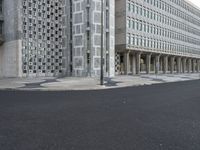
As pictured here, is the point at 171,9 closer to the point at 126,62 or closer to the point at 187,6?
the point at 187,6

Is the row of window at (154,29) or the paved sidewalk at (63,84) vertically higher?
the row of window at (154,29)

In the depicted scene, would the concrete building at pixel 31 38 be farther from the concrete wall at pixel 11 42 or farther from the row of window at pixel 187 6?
the row of window at pixel 187 6

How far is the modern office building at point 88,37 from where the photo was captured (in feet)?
143

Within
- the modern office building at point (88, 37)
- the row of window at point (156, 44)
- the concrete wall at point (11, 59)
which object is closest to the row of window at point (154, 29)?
the row of window at point (156, 44)

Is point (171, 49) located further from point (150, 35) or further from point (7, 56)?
point (7, 56)

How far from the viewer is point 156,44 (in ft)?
199

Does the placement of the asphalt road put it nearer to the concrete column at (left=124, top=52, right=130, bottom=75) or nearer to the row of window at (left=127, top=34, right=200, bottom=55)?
the row of window at (left=127, top=34, right=200, bottom=55)

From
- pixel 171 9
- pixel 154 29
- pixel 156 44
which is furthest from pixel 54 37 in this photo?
pixel 171 9

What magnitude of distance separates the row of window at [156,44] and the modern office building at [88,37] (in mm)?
7100

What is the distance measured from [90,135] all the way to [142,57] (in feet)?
195

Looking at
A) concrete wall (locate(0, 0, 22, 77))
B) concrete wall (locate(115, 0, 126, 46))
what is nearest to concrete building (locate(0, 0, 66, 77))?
concrete wall (locate(0, 0, 22, 77))

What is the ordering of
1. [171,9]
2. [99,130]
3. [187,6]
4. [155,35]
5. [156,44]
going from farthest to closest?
1. [187,6]
2. [171,9]
3. [156,44]
4. [155,35]
5. [99,130]

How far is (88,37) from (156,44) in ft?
75.6

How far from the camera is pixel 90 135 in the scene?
19.6ft
